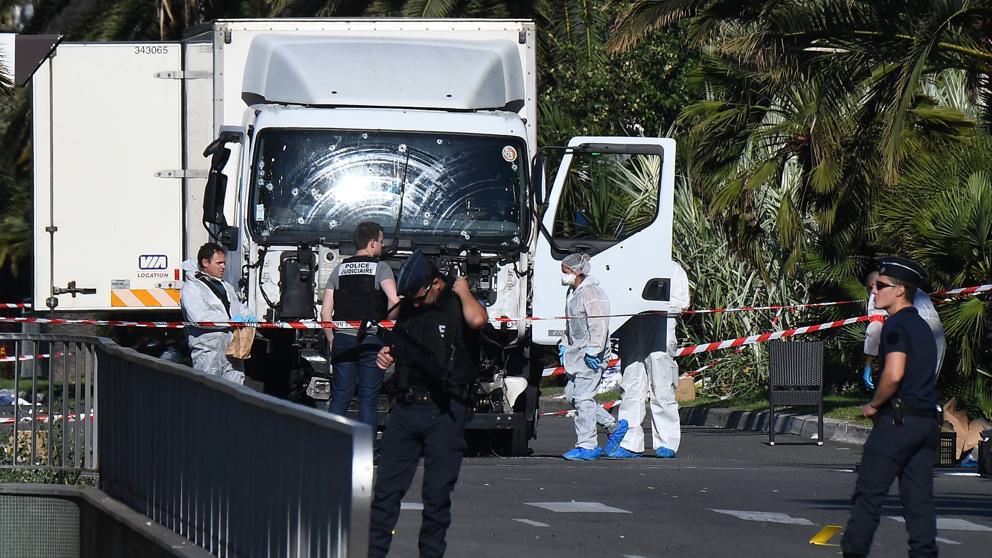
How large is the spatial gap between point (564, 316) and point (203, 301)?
Answer: 9.86ft

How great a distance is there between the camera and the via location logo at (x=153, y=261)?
1534cm

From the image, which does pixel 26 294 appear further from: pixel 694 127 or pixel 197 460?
pixel 197 460

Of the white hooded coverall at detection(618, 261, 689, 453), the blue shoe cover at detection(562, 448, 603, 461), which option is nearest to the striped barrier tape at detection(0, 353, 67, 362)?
the blue shoe cover at detection(562, 448, 603, 461)

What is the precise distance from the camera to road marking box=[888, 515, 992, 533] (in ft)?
33.0

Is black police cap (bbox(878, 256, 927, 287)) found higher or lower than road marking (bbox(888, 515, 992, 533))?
higher

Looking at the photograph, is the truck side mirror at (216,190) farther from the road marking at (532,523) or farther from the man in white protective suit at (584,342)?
the road marking at (532,523)

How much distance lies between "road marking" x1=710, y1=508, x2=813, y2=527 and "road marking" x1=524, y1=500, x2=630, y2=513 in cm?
68

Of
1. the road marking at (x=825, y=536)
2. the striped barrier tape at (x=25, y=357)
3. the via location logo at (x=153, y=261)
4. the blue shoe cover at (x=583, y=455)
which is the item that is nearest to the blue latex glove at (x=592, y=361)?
the blue shoe cover at (x=583, y=455)

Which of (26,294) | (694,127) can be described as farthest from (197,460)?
(26,294)

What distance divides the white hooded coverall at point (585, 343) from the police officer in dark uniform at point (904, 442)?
577 centimetres

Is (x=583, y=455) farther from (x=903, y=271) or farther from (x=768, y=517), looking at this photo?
(x=903, y=271)

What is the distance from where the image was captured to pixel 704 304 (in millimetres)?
23312

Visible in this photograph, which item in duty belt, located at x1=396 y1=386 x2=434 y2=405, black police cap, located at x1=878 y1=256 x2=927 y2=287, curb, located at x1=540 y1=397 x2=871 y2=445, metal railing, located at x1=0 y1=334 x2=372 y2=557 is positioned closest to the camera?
metal railing, located at x1=0 y1=334 x2=372 y2=557

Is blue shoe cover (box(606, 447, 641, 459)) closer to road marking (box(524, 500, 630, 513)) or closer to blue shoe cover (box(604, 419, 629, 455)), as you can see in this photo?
blue shoe cover (box(604, 419, 629, 455))
